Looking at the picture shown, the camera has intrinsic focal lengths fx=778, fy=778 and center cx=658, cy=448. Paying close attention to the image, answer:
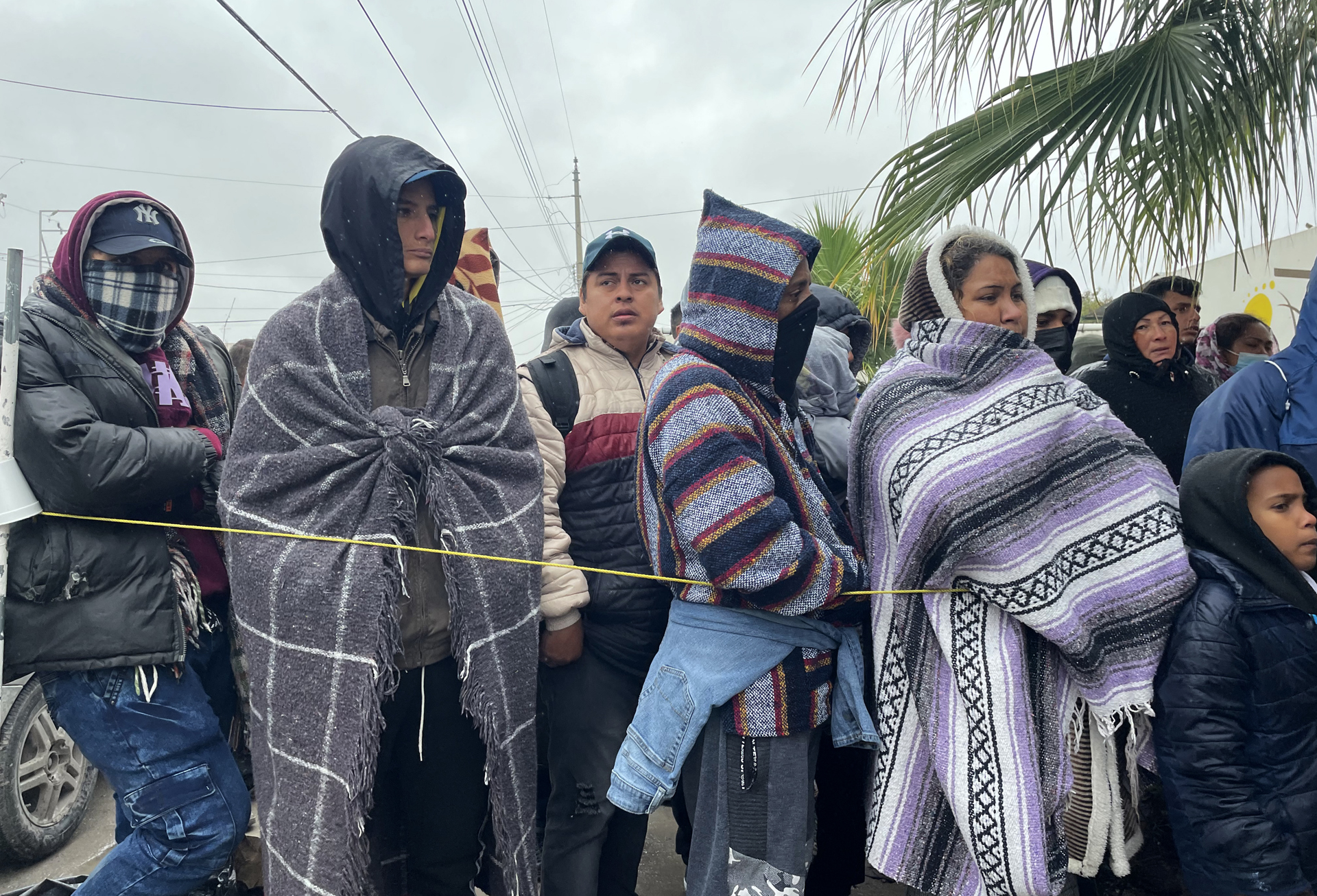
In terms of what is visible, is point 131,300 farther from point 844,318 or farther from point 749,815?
point 844,318

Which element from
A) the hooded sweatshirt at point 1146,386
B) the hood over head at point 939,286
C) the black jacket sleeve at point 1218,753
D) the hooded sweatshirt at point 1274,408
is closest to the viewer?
the black jacket sleeve at point 1218,753

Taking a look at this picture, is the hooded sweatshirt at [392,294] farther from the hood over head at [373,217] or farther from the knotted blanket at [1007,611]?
the knotted blanket at [1007,611]

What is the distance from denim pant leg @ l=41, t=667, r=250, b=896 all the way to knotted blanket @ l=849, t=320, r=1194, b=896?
158 centimetres

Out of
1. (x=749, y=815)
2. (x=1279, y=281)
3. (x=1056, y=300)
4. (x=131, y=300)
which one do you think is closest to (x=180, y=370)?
(x=131, y=300)

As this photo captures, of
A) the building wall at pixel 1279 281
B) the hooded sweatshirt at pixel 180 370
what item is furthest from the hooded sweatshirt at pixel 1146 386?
the hooded sweatshirt at pixel 180 370

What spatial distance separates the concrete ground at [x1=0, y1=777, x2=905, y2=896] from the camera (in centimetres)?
275

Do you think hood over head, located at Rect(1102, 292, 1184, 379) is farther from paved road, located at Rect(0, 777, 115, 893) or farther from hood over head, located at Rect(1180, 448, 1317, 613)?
paved road, located at Rect(0, 777, 115, 893)

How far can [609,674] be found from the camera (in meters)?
2.09

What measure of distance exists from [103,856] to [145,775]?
1636 mm

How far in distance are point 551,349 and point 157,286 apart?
1041 millimetres

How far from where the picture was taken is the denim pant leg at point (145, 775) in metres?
1.78

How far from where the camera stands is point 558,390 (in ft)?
7.23

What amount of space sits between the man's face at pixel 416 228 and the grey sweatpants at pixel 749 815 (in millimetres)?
1259

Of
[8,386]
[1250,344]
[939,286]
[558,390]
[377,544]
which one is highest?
[1250,344]
